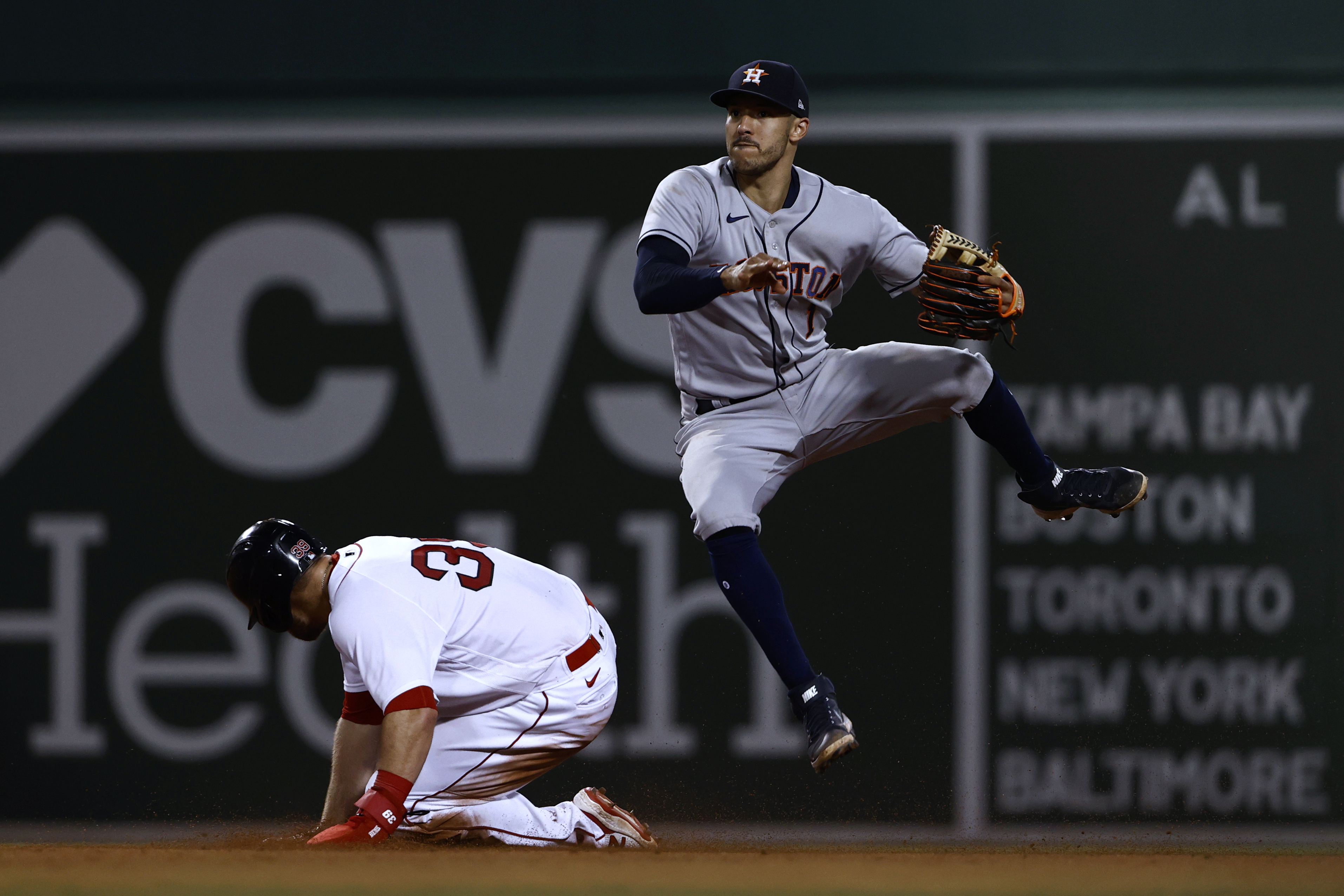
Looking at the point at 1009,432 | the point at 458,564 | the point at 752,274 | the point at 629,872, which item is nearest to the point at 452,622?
the point at 458,564

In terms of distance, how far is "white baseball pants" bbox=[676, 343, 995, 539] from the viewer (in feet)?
10.9

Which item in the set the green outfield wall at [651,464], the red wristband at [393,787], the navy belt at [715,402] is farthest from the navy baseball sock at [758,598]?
the green outfield wall at [651,464]

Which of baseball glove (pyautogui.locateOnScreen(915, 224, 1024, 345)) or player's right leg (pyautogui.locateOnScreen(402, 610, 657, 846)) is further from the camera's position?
player's right leg (pyautogui.locateOnScreen(402, 610, 657, 846))

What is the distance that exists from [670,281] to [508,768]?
4.93 ft

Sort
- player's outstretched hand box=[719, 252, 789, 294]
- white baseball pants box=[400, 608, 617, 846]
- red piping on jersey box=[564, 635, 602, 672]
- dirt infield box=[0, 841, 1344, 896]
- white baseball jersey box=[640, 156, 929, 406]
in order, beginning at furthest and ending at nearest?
red piping on jersey box=[564, 635, 602, 672] → white baseball pants box=[400, 608, 617, 846] → white baseball jersey box=[640, 156, 929, 406] → player's outstretched hand box=[719, 252, 789, 294] → dirt infield box=[0, 841, 1344, 896]

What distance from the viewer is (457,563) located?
11.5 feet

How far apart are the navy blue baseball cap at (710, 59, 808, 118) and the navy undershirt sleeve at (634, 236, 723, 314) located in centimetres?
42

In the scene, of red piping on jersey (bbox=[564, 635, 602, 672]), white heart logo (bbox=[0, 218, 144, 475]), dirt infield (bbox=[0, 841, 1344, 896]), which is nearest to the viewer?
dirt infield (bbox=[0, 841, 1344, 896])

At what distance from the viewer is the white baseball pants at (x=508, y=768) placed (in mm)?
3553

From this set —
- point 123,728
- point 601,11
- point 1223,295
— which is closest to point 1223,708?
point 1223,295

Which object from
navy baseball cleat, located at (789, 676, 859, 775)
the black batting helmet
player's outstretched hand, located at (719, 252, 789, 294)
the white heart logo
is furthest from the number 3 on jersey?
the white heart logo

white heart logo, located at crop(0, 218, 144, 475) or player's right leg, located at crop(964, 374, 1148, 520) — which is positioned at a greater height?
white heart logo, located at crop(0, 218, 144, 475)

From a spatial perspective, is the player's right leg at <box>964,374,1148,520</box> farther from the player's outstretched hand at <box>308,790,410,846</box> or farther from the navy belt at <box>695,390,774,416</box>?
the player's outstretched hand at <box>308,790,410,846</box>

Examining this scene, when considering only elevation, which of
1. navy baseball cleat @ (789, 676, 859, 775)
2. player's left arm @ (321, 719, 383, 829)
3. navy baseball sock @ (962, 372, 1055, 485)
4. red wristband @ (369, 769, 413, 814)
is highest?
navy baseball sock @ (962, 372, 1055, 485)
